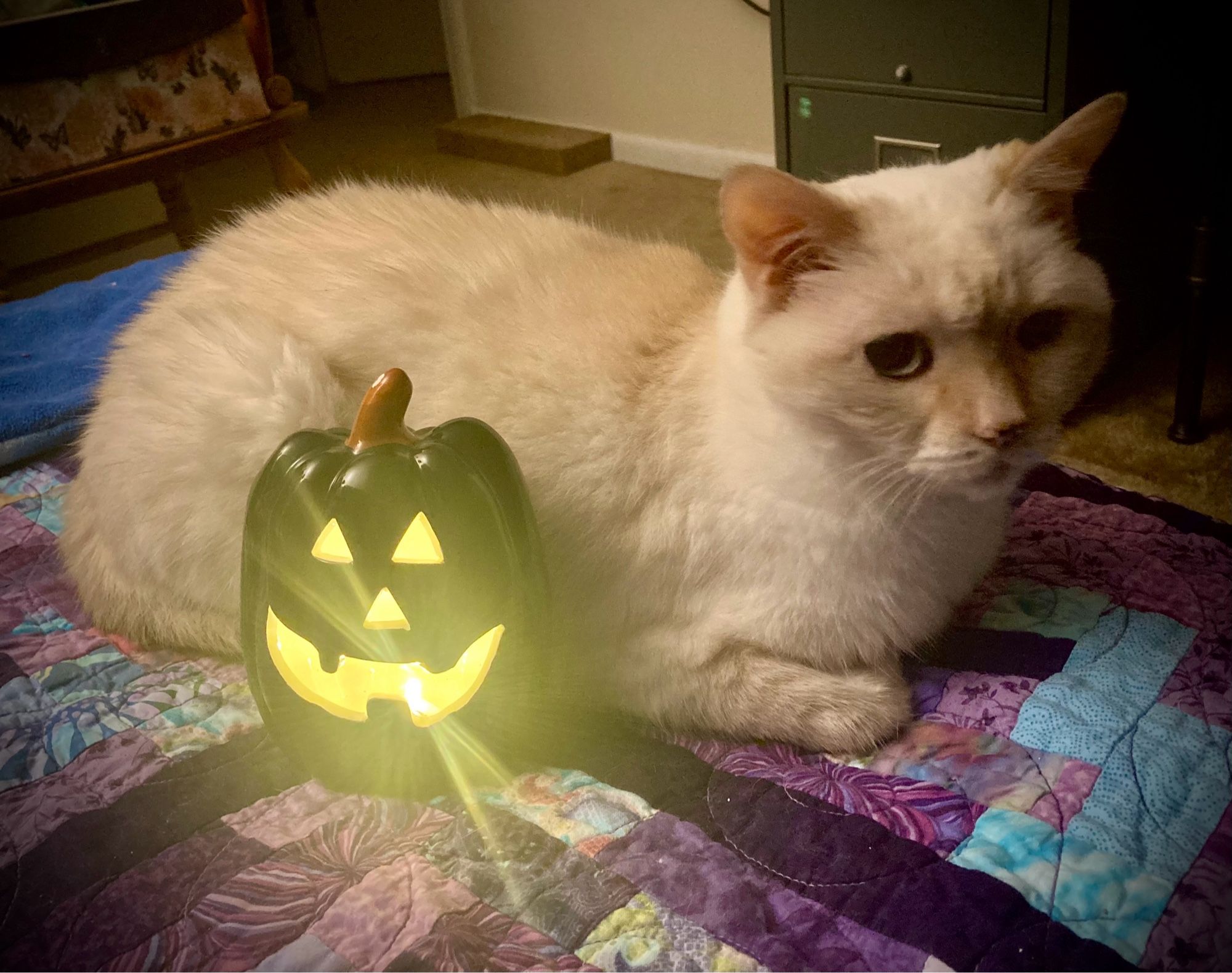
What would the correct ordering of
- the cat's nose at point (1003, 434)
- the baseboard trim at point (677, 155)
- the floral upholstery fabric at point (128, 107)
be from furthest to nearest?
the baseboard trim at point (677, 155), the floral upholstery fabric at point (128, 107), the cat's nose at point (1003, 434)

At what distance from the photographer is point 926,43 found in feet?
5.66

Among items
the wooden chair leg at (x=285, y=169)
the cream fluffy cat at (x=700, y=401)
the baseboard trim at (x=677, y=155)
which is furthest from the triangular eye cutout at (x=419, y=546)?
the baseboard trim at (x=677, y=155)

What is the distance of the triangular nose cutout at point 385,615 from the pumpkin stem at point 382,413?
0.45ft

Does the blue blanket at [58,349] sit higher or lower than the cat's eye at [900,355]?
lower

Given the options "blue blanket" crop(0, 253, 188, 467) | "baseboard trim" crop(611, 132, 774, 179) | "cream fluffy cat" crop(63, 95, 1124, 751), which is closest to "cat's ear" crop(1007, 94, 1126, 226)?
"cream fluffy cat" crop(63, 95, 1124, 751)

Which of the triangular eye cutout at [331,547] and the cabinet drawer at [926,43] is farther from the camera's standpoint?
the cabinet drawer at [926,43]

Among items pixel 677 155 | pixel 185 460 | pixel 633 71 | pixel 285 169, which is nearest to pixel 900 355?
pixel 185 460

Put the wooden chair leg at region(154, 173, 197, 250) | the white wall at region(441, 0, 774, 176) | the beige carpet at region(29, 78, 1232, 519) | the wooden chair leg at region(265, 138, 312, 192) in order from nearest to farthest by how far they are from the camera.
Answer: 1. the beige carpet at region(29, 78, 1232, 519)
2. the wooden chair leg at region(154, 173, 197, 250)
3. the wooden chair leg at region(265, 138, 312, 192)
4. the white wall at region(441, 0, 774, 176)

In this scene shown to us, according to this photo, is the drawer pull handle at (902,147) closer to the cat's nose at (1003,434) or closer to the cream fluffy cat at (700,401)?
the cream fluffy cat at (700,401)

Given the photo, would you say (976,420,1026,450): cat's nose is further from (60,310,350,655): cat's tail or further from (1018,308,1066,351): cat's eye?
(60,310,350,655): cat's tail

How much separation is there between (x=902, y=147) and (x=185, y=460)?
143cm

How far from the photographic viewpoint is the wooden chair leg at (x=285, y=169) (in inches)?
112

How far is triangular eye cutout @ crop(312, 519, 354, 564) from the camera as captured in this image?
33.9 inches

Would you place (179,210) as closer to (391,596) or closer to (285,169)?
→ (285,169)
